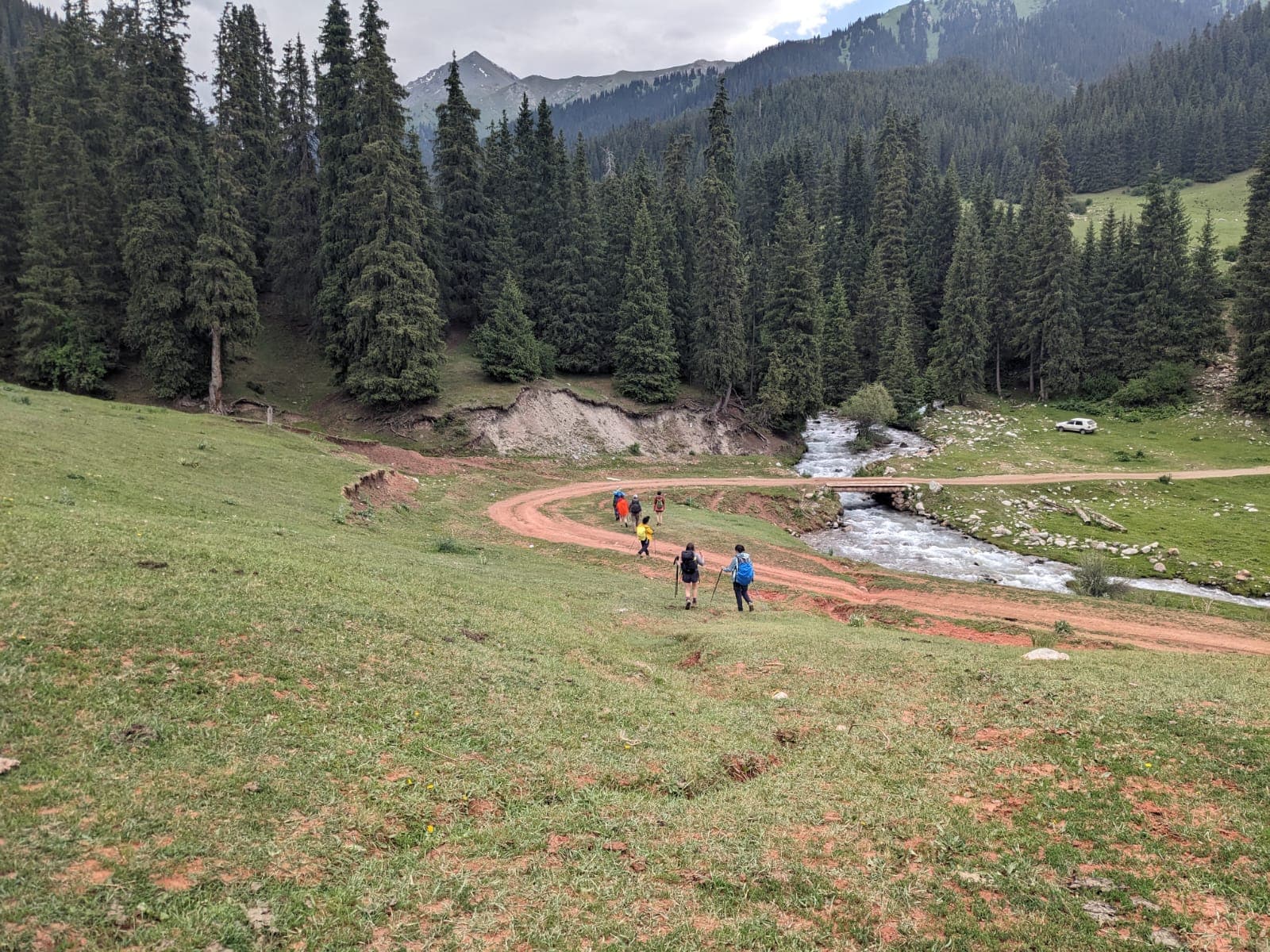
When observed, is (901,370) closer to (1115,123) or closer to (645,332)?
(645,332)

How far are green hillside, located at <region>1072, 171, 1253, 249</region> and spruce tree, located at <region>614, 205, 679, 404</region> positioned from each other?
7784cm

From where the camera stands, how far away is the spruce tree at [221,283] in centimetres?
4556

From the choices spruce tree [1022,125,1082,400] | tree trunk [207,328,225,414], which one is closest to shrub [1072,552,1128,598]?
spruce tree [1022,125,1082,400]

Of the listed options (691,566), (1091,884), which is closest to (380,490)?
(691,566)

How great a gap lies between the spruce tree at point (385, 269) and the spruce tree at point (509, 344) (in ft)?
16.8

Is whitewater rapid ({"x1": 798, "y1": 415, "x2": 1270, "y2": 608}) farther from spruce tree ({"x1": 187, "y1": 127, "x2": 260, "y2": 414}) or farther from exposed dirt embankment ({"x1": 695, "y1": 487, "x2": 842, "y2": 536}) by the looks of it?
spruce tree ({"x1": 187, "y1": 127, "x2": 260, "y2": 414})

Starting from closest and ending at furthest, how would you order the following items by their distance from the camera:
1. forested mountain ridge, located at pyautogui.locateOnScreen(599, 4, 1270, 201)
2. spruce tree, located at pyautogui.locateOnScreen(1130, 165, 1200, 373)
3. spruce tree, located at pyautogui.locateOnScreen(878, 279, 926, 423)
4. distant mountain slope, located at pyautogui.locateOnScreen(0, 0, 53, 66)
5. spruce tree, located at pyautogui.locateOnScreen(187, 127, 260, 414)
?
spruce tree, located at pyautogui.locateOnScreen(187, 127, 260, 414) → spruce tree, located at pyautogui.locateOnScreen(1130, 165, 1200, 373) → spruce tree, located at pyautogui.locateOnScreen(878, 279, 926, 423) → forested mountain ridge, located at pyautogui.locateOnScreen(599, 4, 1270, 201) → distant mountain slope, located at pyautogui.locateOnScreen(0, 0, 53, 66)

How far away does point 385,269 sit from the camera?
48812 millimetres

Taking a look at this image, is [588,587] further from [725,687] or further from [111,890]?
[111,890]

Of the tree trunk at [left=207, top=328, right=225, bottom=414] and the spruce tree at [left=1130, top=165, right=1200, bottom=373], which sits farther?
the spruce tree at [left=1130, top=165, right=1200, bottom=373]

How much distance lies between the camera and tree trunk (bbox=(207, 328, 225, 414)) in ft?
154

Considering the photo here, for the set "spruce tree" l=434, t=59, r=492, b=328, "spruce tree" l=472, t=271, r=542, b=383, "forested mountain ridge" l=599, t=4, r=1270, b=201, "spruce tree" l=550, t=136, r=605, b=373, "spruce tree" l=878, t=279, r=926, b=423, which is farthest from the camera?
"forested mountain ridge" l=599, t=4, r=1270, b=201

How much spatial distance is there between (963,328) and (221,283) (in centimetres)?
7477

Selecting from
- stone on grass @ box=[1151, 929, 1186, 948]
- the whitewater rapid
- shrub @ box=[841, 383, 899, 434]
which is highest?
shrub @ box=[841, 383, 899, 434]
